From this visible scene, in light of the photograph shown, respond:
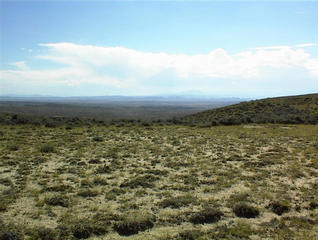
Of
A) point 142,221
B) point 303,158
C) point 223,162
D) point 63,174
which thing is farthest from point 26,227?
point 303,158

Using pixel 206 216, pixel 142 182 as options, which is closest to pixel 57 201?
pixel 142 182

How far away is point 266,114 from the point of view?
40.4 m

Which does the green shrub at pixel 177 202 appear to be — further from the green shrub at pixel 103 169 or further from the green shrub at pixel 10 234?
the green shrub at pixel 103 169

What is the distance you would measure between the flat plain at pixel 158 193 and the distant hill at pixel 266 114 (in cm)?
1869

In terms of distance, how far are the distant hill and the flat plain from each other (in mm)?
18692

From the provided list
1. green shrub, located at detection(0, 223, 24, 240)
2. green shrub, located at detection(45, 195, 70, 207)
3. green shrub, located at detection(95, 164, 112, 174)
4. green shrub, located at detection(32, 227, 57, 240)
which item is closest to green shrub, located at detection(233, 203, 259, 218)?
green shrub, located at detection(32, 227, 57, 240)

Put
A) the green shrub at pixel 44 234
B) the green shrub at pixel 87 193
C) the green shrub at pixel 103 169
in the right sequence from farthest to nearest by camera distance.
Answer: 1. the green shrub at pixel 103 169
2. the green shrub at pixel 87 193
3. the green shrub at pixel 44 234

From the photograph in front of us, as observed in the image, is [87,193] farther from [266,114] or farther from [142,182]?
[266,114]

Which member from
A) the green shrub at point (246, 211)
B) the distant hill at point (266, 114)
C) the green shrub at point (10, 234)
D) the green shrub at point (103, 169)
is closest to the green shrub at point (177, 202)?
the green shrub at point (246, 211)

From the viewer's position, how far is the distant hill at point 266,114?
114 ft

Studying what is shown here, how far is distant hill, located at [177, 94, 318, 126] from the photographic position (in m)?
34.9

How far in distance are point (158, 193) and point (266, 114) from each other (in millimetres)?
35829

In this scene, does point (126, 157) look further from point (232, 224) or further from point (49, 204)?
point (232, 224)

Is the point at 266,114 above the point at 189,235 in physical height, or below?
above
